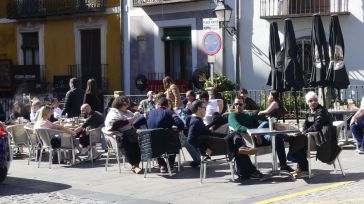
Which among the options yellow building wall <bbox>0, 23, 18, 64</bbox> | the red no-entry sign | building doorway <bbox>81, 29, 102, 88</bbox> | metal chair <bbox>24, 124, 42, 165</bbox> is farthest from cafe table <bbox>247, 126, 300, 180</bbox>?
yellow building wall <bbox>0, 23, 18, 64</bbox>

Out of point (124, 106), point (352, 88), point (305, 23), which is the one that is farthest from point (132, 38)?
point (124, 106)

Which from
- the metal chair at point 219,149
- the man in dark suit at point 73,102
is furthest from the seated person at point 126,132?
the man in dark suit at point 73,102

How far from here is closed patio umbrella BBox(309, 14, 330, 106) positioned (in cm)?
1467

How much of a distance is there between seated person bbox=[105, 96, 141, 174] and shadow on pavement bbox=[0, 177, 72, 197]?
57.8 inches

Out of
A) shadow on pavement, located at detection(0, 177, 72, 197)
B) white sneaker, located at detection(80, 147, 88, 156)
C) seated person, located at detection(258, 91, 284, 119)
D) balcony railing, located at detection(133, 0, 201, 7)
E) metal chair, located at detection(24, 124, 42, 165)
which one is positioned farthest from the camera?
balcony railing, located at detection(133, 0, 201, 7)

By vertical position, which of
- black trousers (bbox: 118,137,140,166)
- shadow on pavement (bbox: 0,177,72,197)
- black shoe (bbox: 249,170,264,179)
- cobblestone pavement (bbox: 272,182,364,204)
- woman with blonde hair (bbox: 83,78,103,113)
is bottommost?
shadow on pavement (bbox: 0,177,72,197)

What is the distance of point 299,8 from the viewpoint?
1948 cm

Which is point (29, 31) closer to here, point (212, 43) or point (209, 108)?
point (212, 43)

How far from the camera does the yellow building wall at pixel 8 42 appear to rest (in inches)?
1129

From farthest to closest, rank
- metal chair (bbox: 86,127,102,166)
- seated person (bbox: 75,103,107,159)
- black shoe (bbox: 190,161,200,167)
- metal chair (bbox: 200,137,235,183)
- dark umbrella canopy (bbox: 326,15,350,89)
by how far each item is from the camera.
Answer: dark umbrella canopy (bbox: 326,15,350,89)
seated person (bbox: 75,103,107,159)
metal chair (bbox: 86,127,102,166)
black shoe (bbox: 190,161,200,167)
metal chair (bbox: 200,137,235,183)

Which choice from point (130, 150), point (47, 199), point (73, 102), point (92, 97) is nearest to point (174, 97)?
point (92, 97)

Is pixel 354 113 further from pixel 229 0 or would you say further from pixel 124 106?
pixel 229 0

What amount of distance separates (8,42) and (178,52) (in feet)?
30.1

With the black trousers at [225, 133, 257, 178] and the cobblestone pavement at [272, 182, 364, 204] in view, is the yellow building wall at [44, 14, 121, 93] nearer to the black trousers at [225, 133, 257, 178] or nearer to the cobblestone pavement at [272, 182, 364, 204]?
the black trousers at [225, 133, 257, 178]
